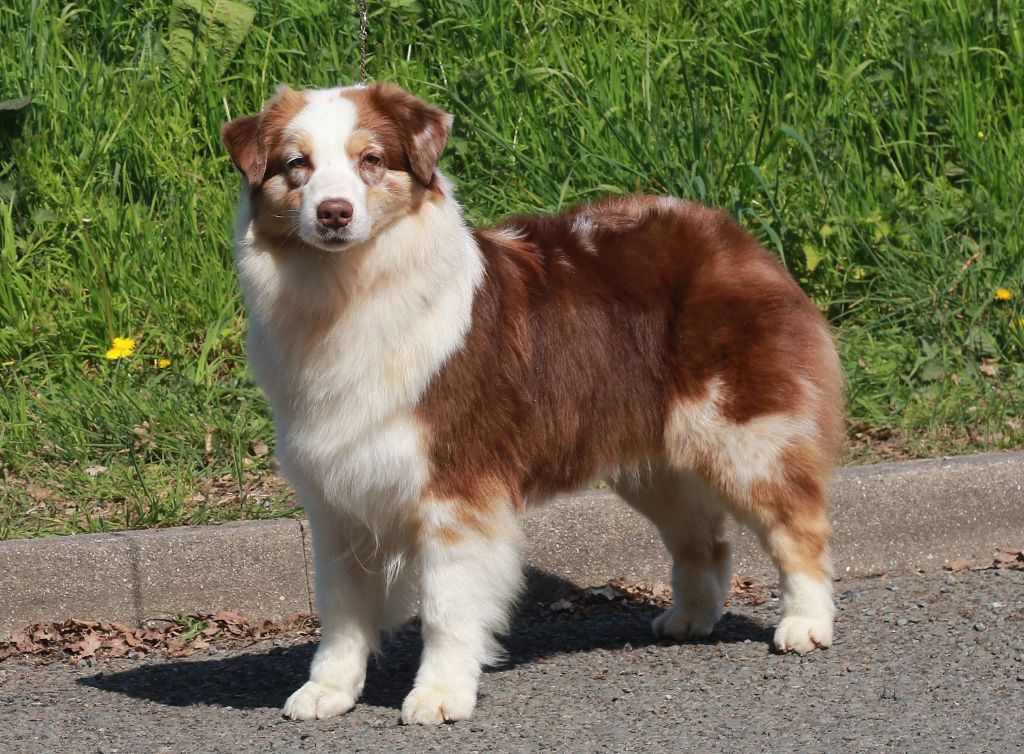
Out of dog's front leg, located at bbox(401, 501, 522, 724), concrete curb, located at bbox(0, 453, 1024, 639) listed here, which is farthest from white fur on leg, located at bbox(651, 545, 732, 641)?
dog's front leg, located at bbox(401, 501, 522, 724)

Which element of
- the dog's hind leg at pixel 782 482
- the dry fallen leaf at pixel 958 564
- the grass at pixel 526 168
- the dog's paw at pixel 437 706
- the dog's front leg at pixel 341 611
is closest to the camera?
the dog's paw at pixel 437 706

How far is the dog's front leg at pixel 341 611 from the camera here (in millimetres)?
3918

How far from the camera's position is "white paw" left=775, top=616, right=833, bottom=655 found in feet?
14.1

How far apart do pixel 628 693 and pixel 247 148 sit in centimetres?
188

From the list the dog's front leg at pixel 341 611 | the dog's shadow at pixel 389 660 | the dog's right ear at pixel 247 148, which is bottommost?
the dog's shadow at pixel 389 660

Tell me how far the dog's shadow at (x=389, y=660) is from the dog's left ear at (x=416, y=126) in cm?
156

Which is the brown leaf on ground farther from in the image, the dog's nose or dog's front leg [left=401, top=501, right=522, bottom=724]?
the dog's nose

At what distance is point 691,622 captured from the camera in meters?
4.59

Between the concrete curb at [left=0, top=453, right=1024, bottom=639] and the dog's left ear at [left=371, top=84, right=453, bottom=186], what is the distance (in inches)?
61.5

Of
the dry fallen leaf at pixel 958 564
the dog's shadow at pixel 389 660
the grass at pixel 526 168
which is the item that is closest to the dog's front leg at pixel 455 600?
the dog's shadow at pixel 389 660

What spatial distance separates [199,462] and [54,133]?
2.25 metres

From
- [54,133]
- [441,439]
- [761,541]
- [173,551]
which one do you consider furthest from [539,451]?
[54,133]

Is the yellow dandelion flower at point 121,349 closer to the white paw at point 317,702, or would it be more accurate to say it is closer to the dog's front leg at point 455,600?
the white paw at point 317,702

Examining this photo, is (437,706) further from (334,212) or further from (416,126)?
(416,126)
